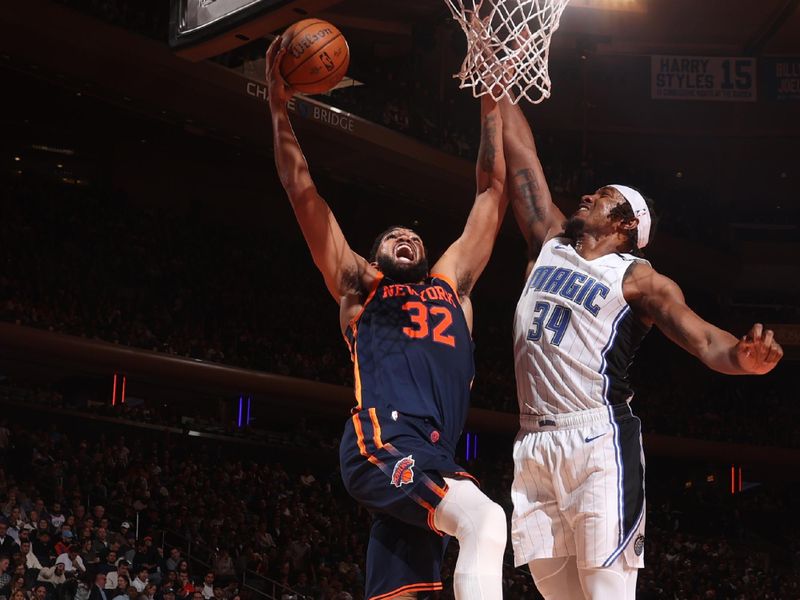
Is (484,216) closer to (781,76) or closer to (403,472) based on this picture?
(403,472)

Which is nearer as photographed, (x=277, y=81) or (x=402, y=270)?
(x=402, y=270)

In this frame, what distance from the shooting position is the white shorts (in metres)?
3.48

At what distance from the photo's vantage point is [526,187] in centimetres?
441

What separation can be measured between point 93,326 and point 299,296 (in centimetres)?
503

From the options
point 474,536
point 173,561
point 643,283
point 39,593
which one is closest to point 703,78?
point 173,561

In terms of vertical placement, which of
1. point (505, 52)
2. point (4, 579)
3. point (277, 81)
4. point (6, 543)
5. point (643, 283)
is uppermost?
point (505, 52)

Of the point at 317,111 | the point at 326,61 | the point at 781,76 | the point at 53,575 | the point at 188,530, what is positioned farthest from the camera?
the point at 781,76

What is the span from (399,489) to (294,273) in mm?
16061

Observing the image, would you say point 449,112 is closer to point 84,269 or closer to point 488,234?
point 84,269

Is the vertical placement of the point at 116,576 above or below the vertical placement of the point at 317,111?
below

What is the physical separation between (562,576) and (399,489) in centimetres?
62

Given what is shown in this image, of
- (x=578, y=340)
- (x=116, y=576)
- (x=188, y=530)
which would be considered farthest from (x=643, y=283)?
(x=188, y=530)

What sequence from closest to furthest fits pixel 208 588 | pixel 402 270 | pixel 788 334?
pixel 402 270, pixel 208 588, pixel 788 334


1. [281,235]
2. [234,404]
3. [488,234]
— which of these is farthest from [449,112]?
[488,234]
